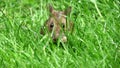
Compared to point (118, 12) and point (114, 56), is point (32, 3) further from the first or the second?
point (114, 56)

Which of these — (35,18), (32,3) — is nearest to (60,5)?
(32,3)

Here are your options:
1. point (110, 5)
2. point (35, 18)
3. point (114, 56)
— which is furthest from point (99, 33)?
point (35, 18)

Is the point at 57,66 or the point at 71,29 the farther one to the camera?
the point at 71,29

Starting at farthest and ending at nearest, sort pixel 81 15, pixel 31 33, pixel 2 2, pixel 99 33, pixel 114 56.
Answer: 1. pixel 2 2
2. pixel 81 15
3. pixel 31 33
4. pixel 99 33
5. pixel 114 56

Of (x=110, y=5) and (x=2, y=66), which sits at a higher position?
(x=110, y=5)

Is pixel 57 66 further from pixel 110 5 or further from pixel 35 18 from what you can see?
pixel 35 18

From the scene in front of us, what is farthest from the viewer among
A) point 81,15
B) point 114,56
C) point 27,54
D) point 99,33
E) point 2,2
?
point 2,2
